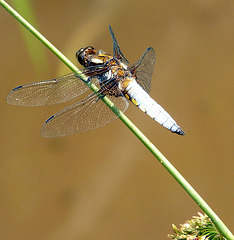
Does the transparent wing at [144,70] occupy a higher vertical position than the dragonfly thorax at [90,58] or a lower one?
lower

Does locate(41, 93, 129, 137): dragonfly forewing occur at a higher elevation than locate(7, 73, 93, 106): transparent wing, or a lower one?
lower

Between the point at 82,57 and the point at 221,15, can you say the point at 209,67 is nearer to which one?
the point at 221,15

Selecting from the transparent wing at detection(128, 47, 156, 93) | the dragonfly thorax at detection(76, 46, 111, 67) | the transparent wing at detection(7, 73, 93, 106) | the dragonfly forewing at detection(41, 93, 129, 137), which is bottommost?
the dragonfly forewing at detection(41, 93, 129, 137)

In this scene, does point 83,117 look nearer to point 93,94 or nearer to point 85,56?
point 93,94

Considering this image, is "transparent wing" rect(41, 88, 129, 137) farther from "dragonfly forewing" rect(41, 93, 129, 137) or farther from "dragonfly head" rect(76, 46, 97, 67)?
"dragonfly head" rect(76, 46, 97, 67)

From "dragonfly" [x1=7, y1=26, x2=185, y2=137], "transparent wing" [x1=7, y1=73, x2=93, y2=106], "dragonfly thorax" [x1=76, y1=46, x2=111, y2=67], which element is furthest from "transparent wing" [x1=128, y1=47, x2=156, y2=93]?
"transparent wing" [x1=7, y1=73, x2=93, y2=106]

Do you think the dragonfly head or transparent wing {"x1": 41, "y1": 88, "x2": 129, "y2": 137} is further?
the dragonfly head

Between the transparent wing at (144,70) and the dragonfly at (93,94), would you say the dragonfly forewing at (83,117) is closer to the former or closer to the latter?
the dragonfly at (93,94)

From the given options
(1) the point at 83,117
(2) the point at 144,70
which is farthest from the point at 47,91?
(2) the point at 144,70

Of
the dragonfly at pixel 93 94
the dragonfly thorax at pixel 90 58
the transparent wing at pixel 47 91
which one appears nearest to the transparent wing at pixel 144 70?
the dragonfly at pixel 93 94
